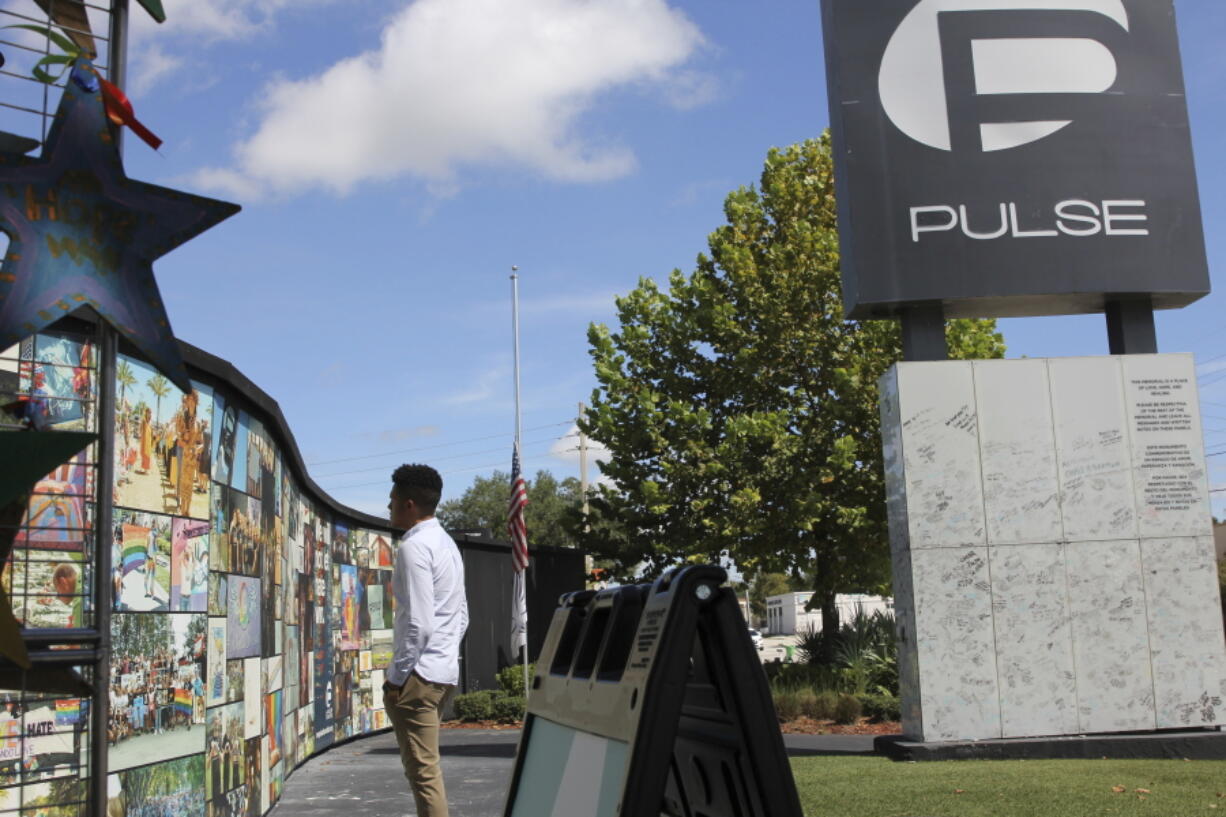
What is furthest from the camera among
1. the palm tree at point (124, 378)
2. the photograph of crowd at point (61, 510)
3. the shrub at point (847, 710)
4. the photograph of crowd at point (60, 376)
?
the shrub at point (847, 710)

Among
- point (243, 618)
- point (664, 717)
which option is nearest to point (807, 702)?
point (243, 618)

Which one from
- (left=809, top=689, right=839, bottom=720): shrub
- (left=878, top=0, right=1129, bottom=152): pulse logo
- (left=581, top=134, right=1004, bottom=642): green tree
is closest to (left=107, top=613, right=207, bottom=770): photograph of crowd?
(left=878, top=0, right=1129, bottom=152): pulse logo

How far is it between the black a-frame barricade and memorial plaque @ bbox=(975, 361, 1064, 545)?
8.10 meters

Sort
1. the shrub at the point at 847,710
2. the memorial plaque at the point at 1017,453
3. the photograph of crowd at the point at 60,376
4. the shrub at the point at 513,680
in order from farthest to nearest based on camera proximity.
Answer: the shrub at the point at 513,680 < the shrub at the point at 847,710 < the memorial plaque at the point at 1017,453 < the photograph of crowd at the point at 60,376

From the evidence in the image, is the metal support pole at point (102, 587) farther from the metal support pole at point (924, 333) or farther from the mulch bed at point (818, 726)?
the mulch bed at point (818, 726)

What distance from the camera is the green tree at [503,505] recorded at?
241 feet

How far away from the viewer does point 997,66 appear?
436 inches

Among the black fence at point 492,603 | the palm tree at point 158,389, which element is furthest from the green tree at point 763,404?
the palm tree at point 158,389

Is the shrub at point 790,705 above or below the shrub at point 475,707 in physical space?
below

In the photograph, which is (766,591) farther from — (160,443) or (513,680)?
(160,443)

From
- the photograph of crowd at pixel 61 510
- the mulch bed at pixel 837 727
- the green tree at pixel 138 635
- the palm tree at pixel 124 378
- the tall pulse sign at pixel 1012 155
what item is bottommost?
the mulch bed at pixel 837 727

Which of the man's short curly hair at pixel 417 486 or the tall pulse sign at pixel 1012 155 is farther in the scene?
the tall pulse sign at pixel 1012 155

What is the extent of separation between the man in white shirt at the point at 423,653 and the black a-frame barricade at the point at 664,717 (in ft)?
8.41

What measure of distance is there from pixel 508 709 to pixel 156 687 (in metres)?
13.4
